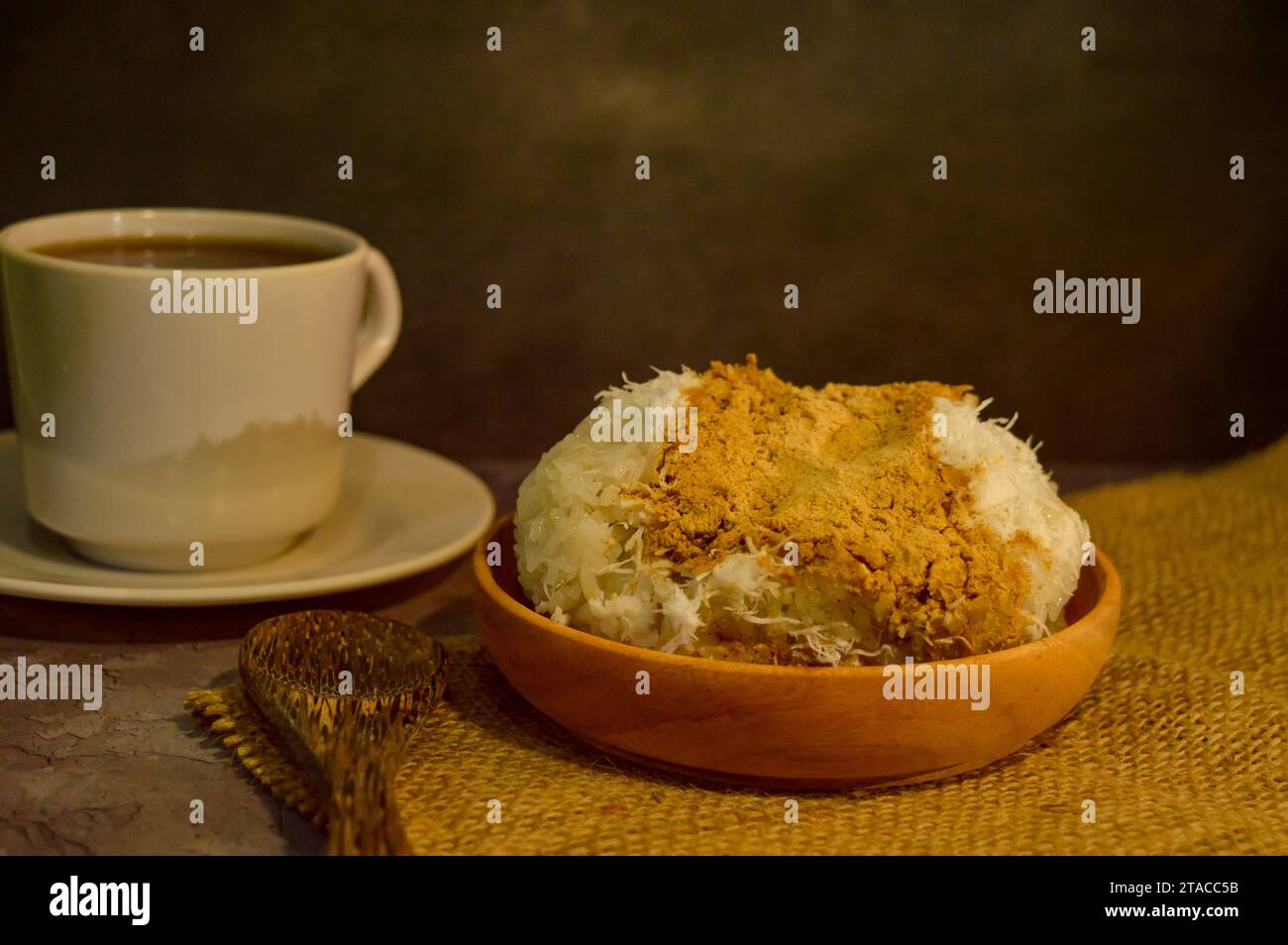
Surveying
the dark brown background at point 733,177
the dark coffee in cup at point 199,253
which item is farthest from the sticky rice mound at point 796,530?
the dark brown background at point 733,177

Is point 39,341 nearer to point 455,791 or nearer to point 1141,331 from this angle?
point 455,791

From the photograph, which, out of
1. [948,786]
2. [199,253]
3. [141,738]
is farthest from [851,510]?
[199,253]

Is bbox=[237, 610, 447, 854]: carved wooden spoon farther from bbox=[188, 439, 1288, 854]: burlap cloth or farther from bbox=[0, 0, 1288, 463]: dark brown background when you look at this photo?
bbox=[0, 0, 1288, 463]: dark brown background

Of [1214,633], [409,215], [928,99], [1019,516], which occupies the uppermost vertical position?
[928,99]

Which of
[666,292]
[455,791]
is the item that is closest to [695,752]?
[455,791]

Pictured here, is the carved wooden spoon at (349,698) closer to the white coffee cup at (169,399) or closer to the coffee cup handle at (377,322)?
the white coffee cup at (169,399)

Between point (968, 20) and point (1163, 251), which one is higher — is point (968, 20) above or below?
above

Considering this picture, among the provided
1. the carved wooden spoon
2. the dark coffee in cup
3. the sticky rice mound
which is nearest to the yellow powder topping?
the sticky rice mound

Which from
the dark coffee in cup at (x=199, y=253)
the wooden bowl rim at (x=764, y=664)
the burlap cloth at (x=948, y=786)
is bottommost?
the burlap cloth at (x=948, y=786)
